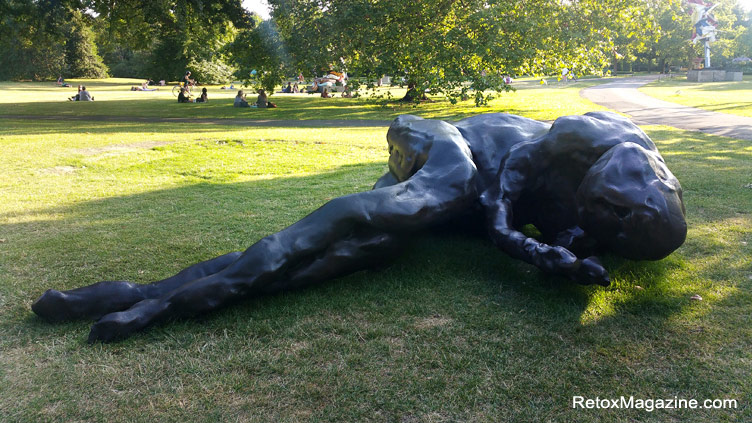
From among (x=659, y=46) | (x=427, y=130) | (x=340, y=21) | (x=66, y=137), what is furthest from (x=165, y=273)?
(x=659, y=46)

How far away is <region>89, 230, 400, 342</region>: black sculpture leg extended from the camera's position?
11.3 ft

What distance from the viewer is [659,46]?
203ft

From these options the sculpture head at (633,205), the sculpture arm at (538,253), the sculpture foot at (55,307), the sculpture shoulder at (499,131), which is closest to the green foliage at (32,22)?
the sculpture foot at (55,307)

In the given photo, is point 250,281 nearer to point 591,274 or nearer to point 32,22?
point 591,274

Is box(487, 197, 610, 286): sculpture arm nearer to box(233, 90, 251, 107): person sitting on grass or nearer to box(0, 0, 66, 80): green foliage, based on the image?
box(0, 0, 66, 80): green foliage

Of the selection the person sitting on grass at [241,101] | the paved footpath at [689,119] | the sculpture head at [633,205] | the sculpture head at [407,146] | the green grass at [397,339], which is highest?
the person sitting on grass at [241,101]

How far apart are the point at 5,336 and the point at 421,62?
17.2 meters

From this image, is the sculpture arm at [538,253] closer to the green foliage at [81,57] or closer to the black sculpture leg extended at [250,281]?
the black sculpture leg extended at [250,281]

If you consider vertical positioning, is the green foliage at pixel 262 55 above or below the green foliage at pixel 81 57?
below

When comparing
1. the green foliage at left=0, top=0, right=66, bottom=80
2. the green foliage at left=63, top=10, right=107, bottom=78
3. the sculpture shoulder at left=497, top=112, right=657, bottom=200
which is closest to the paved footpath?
the sculpture shoulder at left=497, top=112, right=657, bottom=200

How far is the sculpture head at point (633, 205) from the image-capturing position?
3104mm

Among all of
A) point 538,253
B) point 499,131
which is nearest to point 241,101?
point 499,131

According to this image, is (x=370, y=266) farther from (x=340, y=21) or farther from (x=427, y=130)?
(x=340, y=21)

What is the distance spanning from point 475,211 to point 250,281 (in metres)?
1.86
